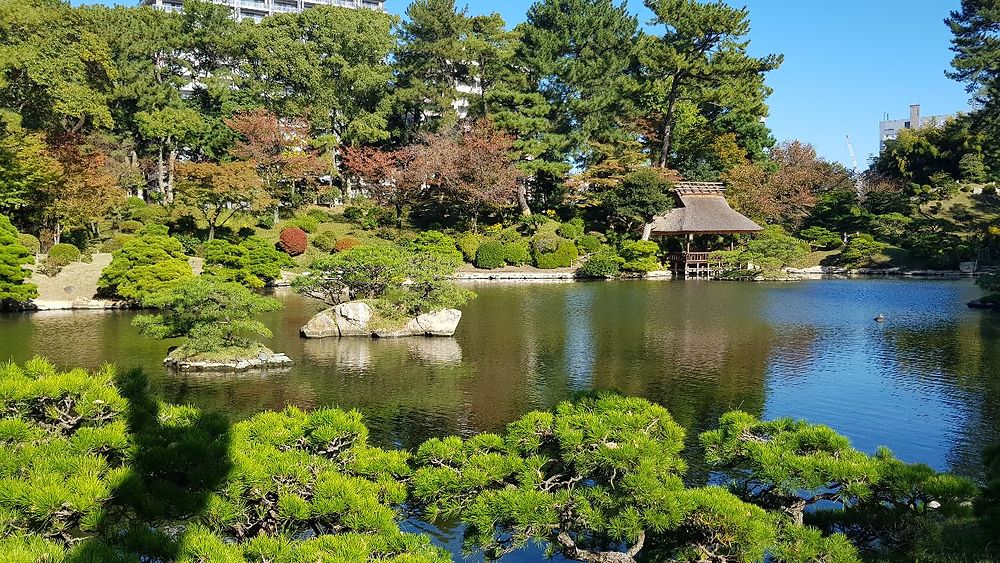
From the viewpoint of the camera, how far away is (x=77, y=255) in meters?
21.5

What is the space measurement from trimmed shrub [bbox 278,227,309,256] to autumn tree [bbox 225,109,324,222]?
291 cm

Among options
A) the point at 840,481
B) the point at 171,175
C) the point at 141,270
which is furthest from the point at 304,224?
the point at 840,481

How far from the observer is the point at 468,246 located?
3062 cm

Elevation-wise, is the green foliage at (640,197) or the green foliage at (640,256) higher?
the green foliage at (640,197)

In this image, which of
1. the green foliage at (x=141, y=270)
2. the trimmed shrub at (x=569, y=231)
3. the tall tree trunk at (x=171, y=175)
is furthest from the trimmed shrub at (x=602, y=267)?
the tall tree trunk at (x=171, y=175)

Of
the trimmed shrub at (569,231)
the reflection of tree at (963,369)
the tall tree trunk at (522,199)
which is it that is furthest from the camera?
the tall tree trunk at (522,199)

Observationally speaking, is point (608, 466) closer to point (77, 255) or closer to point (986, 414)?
point (986, 414)

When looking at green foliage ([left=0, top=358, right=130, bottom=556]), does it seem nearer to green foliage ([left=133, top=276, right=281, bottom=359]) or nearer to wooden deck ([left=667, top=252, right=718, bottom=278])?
green foliage ([left=133, top=276, right=281, bottom=359])

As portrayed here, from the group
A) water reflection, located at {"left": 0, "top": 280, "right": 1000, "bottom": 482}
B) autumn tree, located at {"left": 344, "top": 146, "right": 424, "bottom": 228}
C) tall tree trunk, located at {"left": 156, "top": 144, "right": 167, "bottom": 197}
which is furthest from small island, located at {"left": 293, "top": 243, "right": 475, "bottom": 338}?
tall tree trunk, located at {"left": 156, "top": 144, "right": 167, "bottom": 197}

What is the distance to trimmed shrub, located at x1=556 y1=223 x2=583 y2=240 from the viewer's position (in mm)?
31641

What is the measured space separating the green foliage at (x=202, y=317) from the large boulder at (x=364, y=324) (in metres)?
2.76

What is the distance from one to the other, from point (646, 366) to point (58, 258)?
18.9m

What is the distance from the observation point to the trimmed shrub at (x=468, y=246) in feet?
A: 100

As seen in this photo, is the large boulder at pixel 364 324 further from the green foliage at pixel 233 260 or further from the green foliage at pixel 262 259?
the green foliage at pixel 262 259
